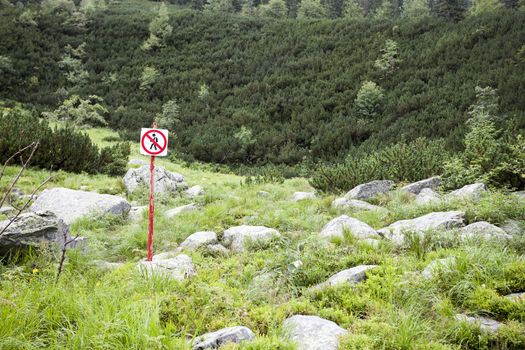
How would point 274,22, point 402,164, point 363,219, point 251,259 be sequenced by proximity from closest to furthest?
point 251,259 → point 363,219 → point 402,164 → point 274,22

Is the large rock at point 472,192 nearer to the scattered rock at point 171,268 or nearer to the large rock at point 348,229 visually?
the large rock at point 348,229

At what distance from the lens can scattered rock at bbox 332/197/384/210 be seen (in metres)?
6.50

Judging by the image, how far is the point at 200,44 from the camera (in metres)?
28.5

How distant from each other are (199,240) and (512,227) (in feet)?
12.9

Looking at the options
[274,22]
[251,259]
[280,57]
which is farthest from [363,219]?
[274,22]

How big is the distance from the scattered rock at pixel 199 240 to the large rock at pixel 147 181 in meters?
3.41

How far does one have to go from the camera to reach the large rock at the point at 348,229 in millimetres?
4715

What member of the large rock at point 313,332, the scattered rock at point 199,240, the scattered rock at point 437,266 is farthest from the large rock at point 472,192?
the large rock at point 313,332

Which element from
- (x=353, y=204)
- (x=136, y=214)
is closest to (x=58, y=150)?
(x=136, y=214)

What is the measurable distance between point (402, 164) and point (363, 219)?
3.50 metres

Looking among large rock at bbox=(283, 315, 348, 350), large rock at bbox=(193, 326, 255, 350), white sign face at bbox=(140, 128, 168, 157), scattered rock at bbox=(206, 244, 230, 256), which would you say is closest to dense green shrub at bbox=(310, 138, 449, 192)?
scattered rock at bbox=(206, 244, 230, 256)

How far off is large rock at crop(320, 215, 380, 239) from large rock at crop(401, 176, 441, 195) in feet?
9.11

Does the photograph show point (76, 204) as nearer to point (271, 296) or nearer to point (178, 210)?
point (178, 210)

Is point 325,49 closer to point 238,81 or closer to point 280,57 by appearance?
point 280,57
